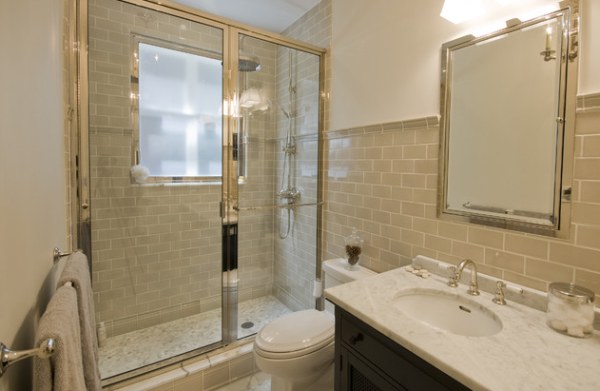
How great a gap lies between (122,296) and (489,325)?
8.09 ft

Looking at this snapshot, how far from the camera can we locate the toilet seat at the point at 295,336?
1.51 metres

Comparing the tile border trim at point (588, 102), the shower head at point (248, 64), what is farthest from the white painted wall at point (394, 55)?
the shower head at point (248, 64)

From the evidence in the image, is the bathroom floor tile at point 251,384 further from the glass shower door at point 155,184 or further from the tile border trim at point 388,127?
the tile border trim at point 388,127

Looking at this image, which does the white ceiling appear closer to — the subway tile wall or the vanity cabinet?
the subway tile wall

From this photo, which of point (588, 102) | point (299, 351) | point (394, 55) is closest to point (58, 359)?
point (299, 351)

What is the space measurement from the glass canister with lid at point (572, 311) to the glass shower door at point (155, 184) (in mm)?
1922

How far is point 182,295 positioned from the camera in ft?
8.55

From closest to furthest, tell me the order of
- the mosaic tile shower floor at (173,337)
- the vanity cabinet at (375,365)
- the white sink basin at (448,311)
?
the vanity cabinet at (375,365)
the white sink basin at (448,311)
the mosaic tile shower floor at (173,337)

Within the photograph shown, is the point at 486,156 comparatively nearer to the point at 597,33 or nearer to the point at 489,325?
the point at 597,33

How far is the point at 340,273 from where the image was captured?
76.0 inches

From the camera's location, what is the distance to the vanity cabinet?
90cm

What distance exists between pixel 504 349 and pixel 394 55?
5.06ft

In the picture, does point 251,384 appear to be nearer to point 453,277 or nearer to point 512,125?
point 453,277

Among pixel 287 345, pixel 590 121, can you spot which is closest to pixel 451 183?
pixel 590 121
